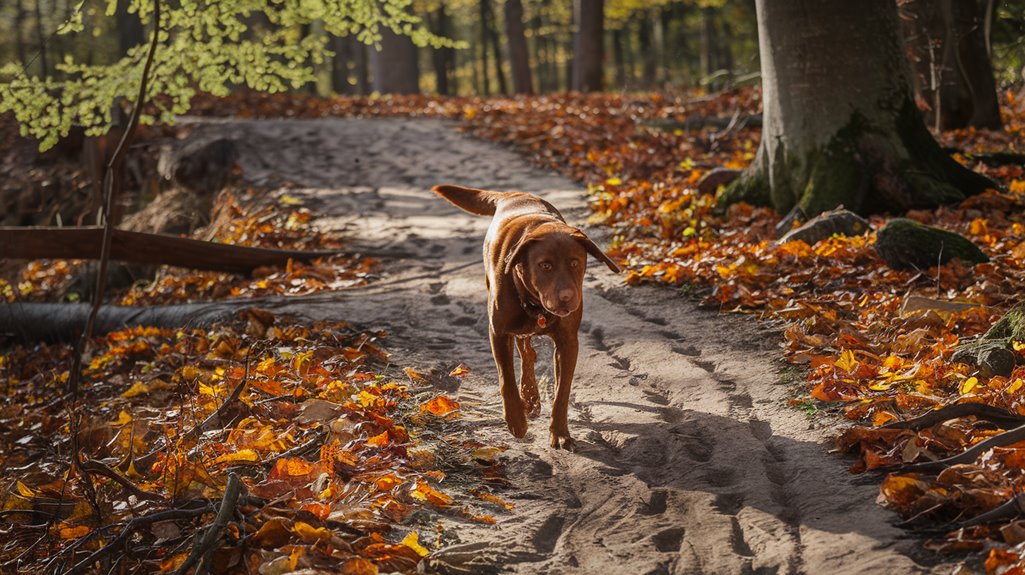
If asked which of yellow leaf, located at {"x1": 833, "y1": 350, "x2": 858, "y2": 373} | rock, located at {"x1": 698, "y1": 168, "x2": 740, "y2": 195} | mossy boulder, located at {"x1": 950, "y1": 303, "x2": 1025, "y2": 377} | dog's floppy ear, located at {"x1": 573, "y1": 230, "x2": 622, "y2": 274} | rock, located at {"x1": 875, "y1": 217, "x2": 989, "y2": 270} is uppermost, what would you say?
dog's floppy ear, located at {"x1": 573, "y1": 230, "x2": 622, "y2": 274}

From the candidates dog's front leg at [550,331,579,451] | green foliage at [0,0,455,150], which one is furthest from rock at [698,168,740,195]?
dog's front leg at [550,331,579,451]

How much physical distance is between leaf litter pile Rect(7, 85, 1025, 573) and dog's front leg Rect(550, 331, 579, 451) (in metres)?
0.64

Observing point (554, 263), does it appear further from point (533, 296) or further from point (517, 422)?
point (517, 422)

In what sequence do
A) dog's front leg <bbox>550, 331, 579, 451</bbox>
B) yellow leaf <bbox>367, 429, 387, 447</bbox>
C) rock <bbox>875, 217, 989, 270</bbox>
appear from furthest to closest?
rock <bbox>875, 217, 989, 270</bbox> < dog's front leg <bbox>550, 331, 579, 451</bbox> < yellow leaf <bbox>367, 429, 387, 447</bbox>

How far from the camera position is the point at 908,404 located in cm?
407

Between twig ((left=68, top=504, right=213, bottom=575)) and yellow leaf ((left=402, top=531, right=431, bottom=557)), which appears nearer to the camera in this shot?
twig ((left=68, top=504, right=213, bottom=575))

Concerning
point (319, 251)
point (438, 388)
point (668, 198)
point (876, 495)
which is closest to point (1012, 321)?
point (876, 495)

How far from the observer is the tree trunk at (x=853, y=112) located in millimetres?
7727

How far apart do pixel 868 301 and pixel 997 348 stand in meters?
1.47

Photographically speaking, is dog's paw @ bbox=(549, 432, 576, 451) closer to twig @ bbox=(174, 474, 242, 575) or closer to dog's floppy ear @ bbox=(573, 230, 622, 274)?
dog's floppy ear @ bbox=(573, 230, 622, 274)

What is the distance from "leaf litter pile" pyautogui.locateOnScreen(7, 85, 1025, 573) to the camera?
327cm

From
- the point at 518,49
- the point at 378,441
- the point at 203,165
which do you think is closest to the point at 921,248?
the point at 378,441

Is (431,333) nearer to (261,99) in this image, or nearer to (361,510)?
(361,510)

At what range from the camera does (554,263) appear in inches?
155
